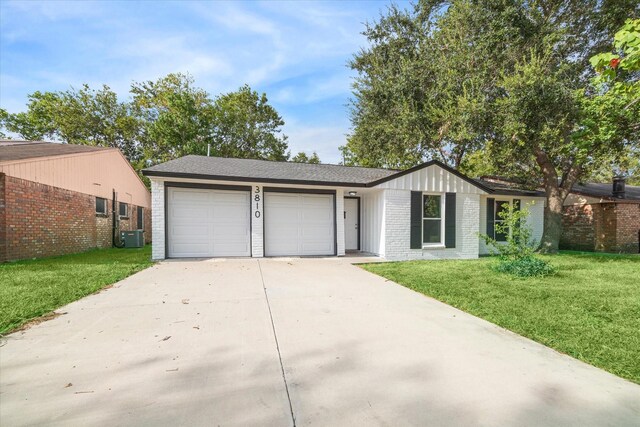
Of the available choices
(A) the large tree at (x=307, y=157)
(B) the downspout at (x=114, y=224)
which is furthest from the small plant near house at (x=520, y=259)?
(A) the large tree at (x=307, y=157)

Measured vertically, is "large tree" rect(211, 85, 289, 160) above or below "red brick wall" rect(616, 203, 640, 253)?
above

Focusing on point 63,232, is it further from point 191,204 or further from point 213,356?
point 213,356

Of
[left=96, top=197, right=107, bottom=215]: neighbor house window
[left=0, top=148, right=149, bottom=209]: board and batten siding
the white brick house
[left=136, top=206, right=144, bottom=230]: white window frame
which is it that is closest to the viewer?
[left=0, top=148, right=149, bottom=209]: board and batten siding

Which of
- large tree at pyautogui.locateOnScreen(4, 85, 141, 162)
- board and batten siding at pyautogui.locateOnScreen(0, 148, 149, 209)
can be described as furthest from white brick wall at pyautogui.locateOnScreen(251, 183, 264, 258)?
large tree at pyautogui.locateOnScreen(4, 85, 141, 162)

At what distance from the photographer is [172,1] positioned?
6379 millimetres

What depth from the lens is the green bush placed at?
6.46 metres

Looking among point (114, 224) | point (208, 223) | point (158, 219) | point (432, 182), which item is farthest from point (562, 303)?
point (114, 224)

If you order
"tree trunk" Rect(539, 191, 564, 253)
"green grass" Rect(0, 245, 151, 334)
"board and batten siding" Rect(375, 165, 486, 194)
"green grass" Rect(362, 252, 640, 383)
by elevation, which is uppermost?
"board and batten siding" Rect(375, 165, 486, 194)

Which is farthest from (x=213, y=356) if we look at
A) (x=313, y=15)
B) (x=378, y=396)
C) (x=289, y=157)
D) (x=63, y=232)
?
(x=289, y=157)

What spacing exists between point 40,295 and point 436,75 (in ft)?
41.1

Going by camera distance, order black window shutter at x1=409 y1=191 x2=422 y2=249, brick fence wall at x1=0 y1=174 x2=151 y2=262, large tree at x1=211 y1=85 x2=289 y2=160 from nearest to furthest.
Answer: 1. brick fence wall at x1=0 y1=174 x2=151 y2=262
2. black window shutter at x1=409 y1=191 x2=422 y2=249
3. large tree at x1=211 y1=85 x2=289 y2=160

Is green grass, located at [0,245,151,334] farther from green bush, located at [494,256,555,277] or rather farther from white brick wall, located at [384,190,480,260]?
green bush, located at [494,256,555,277]

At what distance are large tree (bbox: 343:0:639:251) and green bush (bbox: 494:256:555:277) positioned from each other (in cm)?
394

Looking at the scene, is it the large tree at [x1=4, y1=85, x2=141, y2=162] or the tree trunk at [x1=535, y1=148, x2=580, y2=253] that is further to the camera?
the large tree at [x1=4, y1=85, x2=141, y2=162]
